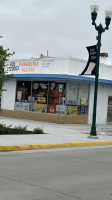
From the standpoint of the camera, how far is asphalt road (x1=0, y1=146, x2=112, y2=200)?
697 centimetres

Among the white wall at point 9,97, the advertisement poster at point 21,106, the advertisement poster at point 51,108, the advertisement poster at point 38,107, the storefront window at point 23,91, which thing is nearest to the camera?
the advertisement poster at point 51,108

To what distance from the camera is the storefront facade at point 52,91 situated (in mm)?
27031

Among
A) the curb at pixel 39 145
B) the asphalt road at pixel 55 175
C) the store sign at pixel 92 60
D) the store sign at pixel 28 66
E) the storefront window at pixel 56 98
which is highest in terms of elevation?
the store sign at pixel 28 66

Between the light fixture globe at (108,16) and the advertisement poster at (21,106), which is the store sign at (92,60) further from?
the advertisement poster at (21,106)

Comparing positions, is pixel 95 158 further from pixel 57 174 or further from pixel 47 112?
pixel 47 112

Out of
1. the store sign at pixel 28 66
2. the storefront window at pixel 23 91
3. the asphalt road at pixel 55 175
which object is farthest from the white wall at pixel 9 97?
the asphalt road at pixel 55 175

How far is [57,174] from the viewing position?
29.8 ft

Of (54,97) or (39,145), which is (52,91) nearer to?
(54,97)

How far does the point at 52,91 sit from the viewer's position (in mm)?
28031

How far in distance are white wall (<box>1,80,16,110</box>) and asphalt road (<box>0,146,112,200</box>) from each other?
17676mm

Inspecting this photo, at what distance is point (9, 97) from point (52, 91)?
5126 millimetres

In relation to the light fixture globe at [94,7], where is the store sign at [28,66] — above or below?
below

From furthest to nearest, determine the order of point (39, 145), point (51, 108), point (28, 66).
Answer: point (28, 66), point (51, 108), point (39, 145)

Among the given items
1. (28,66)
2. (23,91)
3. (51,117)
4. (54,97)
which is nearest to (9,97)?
(23,91)
